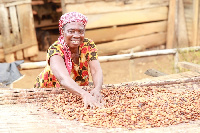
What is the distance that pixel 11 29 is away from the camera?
616cm

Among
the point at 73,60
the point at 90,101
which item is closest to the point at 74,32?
the point at 73,60

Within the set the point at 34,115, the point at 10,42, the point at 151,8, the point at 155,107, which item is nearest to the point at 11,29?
the point at 10,42

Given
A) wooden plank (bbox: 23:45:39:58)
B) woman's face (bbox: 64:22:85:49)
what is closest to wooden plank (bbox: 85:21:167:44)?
wooden plank (bbox: 23:45:39:58)

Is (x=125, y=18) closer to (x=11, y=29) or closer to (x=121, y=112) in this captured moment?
(x=11, y=29)

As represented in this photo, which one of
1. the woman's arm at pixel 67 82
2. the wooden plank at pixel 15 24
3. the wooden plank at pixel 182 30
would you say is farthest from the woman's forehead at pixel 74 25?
the wooden plank at pixel 182 30

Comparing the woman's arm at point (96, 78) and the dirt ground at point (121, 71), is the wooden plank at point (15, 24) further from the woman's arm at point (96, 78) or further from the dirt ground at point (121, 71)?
the woman's arm at point (96, 78)

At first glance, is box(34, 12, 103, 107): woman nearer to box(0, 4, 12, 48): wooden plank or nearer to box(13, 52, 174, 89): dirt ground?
box(13, 52, 174, 89): dirt ground

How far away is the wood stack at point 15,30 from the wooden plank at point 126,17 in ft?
4.48

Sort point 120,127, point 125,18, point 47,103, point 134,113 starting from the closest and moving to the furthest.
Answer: point 120,127
point 134,113
point 47,103
point 125,18

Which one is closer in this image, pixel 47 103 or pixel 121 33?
pixel 47 103

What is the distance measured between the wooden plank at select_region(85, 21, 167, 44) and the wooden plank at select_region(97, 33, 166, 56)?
103 mm

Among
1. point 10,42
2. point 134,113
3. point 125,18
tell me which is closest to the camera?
point 134,113

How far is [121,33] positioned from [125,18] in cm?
38

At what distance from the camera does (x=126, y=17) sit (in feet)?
21.9
